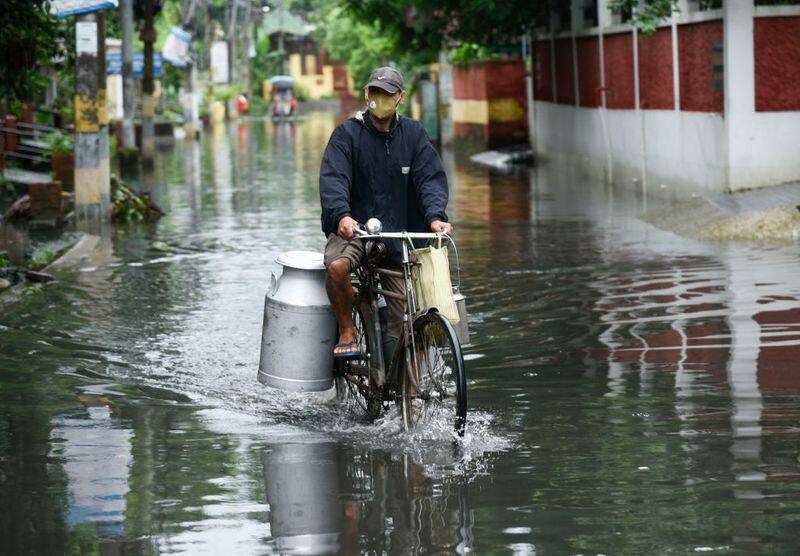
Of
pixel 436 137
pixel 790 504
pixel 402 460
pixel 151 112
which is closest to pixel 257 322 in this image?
pixel 402 460

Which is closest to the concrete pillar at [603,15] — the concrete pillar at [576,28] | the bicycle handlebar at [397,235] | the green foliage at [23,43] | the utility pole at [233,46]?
the concrete pillar at [576,28]

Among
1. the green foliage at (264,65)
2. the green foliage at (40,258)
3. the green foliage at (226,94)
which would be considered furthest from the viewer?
the green foliage at (264,65)

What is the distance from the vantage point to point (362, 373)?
7711mm

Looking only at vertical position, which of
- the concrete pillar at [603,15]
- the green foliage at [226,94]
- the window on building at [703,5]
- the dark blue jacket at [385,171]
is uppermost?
the green foliage at [226,94]

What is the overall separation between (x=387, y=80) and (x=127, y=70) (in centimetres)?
2731

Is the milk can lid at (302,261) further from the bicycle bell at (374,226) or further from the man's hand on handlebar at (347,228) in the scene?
the bicycle bell at (374,226)

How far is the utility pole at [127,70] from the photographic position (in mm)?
32656

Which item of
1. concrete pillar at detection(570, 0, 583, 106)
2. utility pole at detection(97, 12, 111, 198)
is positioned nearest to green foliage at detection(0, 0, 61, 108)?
utility pole at detection(97, 12, 111, 198)

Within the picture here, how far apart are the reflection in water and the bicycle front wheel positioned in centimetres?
33

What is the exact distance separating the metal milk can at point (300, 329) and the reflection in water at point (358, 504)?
29.0 inches

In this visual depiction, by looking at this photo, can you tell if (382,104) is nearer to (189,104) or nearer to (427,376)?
(427,376)

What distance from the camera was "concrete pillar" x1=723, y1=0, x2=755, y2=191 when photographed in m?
18.7

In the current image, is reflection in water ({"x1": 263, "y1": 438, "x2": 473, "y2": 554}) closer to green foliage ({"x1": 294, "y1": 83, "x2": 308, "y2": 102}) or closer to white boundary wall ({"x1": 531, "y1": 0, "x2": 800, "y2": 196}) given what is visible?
white boundary wall ({"x1": 531, "y1": 0, "x2": 800, "y2": 196})

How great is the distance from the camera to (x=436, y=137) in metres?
47.0
